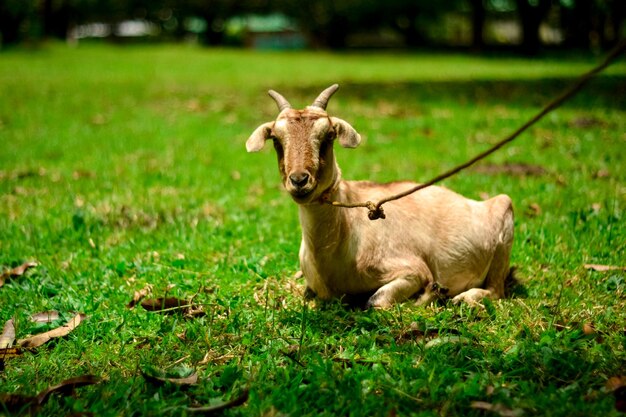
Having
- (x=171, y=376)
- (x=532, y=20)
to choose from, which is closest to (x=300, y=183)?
(x=171, y=376)

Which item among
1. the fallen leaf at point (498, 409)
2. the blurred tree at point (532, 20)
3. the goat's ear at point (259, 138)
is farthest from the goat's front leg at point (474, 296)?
the blurred tree at point (532, 20)

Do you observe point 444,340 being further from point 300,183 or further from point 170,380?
point 170,380

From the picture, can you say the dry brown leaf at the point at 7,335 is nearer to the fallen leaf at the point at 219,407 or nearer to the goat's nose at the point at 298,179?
the fallen leaf at the point at 219,407

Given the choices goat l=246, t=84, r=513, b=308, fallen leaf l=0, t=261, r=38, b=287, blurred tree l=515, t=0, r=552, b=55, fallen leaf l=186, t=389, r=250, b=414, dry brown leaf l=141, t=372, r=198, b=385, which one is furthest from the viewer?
blurred tree l=515, t=0, r=552, b=55

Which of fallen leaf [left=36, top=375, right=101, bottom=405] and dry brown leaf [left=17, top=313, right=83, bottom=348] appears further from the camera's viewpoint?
dry brown leaf [left=17, top=313, right=83, bottom=348]

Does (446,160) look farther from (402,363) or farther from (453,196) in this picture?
(402,363)

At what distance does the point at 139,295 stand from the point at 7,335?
88 centimetres

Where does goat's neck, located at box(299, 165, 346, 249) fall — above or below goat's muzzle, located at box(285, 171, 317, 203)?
below

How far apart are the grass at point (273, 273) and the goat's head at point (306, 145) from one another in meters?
0.80

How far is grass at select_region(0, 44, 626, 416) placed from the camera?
3.23m

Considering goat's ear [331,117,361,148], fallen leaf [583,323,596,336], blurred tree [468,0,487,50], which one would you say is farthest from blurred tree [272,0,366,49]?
fallen leaf [583,323,596,336]

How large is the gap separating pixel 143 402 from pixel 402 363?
1.26 metres

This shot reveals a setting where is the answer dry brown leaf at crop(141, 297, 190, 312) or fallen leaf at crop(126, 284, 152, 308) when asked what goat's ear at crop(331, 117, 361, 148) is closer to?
A: dry brown leaf at crop(141, 297, 190, 312)

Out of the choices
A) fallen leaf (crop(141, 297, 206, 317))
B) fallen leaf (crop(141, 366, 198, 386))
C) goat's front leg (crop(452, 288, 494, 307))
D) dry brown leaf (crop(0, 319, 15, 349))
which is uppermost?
goat's front leg (crop(452, 288, 494, 307))
